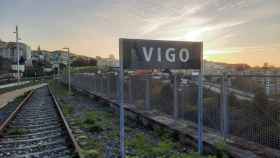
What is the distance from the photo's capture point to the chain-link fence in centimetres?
511

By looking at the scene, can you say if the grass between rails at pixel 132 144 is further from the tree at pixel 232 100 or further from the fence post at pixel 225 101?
the tree at pixel 232 100

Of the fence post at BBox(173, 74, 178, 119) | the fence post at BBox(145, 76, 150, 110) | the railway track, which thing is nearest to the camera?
the railway track

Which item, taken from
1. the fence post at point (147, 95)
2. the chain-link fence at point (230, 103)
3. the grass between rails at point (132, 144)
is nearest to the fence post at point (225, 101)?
the chain-link fence at point (230, 103)

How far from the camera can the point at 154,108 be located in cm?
998

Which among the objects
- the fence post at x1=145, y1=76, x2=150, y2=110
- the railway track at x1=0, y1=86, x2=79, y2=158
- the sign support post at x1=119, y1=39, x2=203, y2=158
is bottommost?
the railway track at x1=0, y1=86, x2=79, y2=158

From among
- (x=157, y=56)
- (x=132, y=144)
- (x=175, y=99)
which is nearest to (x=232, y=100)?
(x=157, y=56)

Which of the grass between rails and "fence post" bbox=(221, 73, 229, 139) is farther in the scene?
"fence post" bbox=(221, 73, 229, 139)

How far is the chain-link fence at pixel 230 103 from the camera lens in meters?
5.11

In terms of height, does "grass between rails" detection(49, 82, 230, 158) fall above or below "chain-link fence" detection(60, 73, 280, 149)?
below

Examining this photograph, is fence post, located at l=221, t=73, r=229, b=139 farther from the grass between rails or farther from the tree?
the grass between rails

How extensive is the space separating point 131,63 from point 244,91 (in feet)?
7.21

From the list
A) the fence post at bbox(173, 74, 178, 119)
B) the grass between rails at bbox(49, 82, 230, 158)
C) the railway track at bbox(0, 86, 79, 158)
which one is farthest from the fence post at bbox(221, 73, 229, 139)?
the railway track at bbox(0, 86, 79, 158)

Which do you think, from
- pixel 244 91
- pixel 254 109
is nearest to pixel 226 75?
pixel 244 91

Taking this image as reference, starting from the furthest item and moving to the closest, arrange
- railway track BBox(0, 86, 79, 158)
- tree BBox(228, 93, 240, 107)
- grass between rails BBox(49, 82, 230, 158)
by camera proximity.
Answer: railway track BBox(0, 86, 79, 158) < tree BBox(228, 93, 240, 107) < grass between rails BBox(49, 82, 230, 158)
